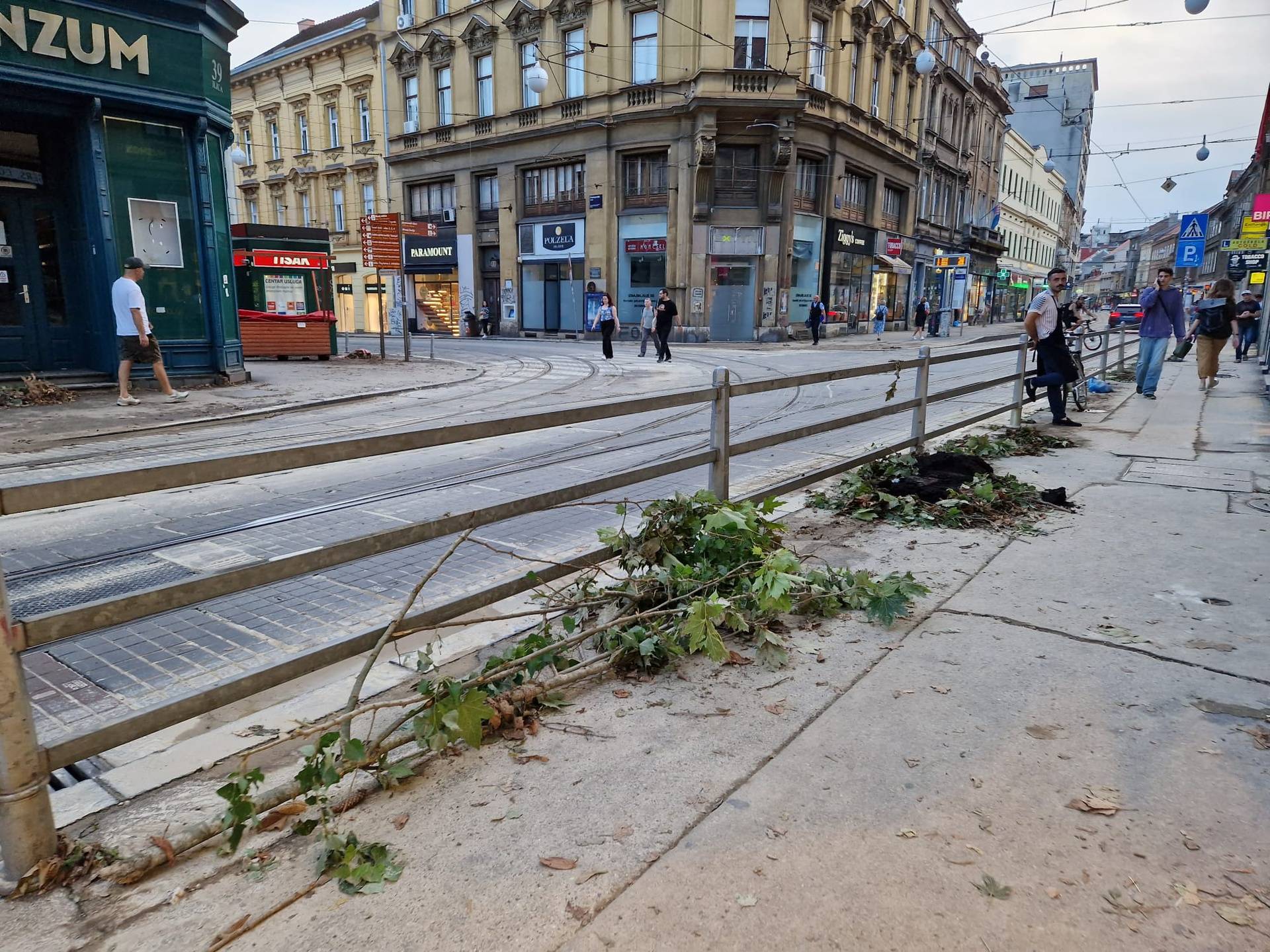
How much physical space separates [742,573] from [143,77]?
13.3 m

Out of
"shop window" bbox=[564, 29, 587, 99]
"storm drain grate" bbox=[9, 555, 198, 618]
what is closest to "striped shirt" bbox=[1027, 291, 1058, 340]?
"storm drain grate" bbox=[9, 555, 198, 618]

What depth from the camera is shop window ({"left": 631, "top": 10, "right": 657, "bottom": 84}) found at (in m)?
30.6

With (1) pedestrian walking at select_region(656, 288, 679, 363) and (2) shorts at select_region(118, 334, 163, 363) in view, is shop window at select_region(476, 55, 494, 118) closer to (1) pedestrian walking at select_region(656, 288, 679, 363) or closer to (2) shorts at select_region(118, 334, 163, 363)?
(1) pedestrian walking at select_region(656, 288, 679, 363)

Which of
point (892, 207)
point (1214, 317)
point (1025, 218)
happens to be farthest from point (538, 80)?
point (1025, 218)

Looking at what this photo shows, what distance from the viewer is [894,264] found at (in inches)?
1512

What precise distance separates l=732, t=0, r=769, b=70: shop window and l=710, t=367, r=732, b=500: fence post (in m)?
28.6

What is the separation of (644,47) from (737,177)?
246 inches

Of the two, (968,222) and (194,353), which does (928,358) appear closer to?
(194,353)

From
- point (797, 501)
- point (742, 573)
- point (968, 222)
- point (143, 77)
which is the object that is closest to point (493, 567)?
point (742, 573)

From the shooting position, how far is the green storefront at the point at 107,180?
11656 mm

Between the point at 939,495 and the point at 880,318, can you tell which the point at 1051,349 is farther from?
the point at 880,318

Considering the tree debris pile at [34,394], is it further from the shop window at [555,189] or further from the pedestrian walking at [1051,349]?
the shop window at [555,189]

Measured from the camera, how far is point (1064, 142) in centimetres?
8019

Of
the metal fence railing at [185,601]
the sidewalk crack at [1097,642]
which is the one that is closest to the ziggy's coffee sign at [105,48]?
the metal fence railing at [185,601]
